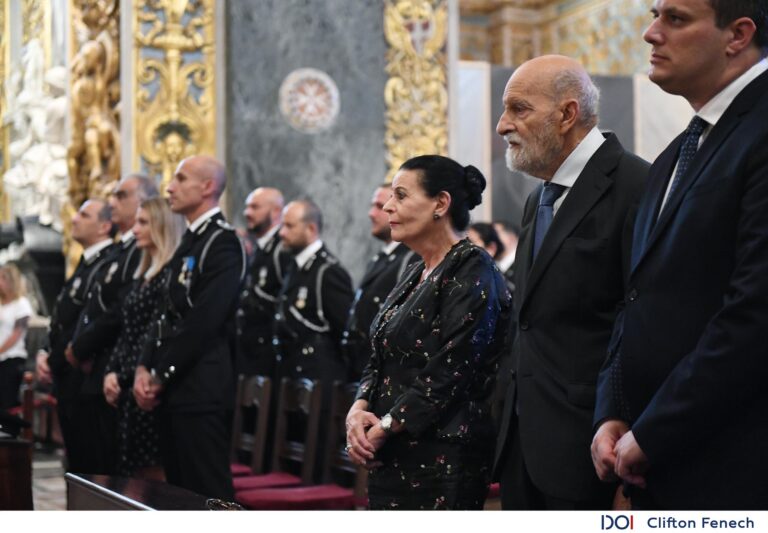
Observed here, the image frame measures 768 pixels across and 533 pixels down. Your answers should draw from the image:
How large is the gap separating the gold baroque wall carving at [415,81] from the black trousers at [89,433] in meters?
3.44

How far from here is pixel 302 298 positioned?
748 cm

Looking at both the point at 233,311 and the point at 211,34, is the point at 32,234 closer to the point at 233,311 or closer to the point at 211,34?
the point at 211,34

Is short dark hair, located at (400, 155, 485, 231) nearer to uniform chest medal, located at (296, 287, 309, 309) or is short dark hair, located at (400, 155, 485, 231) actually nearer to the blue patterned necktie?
the blue patterned necktie

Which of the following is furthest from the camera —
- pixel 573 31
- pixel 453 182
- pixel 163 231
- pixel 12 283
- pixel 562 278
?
pixel 573 31

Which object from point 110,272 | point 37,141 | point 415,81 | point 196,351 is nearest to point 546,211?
point 196,351

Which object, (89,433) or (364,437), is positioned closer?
(364,437)

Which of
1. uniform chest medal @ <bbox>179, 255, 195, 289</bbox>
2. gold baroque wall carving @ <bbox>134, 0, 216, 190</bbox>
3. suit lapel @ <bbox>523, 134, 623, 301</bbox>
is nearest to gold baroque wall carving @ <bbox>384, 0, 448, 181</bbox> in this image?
gold baroque wall carving @ <bbox>134, 0, 216, 190</bbox>

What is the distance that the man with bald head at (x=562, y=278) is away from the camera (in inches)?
113

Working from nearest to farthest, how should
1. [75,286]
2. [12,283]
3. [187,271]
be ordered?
[187,271] < [75,286] < [12,283]

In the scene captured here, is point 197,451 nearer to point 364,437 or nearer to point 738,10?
point 364,437

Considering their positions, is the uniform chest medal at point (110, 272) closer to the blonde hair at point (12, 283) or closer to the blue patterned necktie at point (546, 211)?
the blue patterned necktie at point (546, 211)

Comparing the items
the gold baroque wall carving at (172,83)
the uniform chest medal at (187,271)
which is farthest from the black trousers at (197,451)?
the gold baroque wall carving at (172,83)

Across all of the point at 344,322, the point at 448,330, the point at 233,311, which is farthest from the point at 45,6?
the point at 448,330
